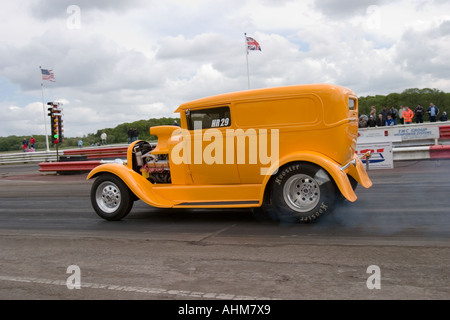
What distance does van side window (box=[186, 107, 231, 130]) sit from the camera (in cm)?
663

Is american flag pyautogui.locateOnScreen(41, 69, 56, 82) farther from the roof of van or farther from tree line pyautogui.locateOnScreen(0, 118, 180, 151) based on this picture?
the roof of van

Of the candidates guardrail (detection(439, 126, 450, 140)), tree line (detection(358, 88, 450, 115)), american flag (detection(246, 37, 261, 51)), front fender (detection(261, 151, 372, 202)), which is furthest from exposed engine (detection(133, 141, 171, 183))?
tree line (detection(358, 88, 450, 115))

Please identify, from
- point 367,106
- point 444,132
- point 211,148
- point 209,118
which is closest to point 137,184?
point 211,148

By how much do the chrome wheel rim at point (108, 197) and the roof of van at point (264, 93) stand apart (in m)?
1.85

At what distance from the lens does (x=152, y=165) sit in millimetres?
7379

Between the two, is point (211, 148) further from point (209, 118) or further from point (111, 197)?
point (111, 197)

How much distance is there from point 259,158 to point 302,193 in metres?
0.80

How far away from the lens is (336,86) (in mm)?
6238

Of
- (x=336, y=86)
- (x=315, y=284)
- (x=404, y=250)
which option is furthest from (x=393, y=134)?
(x=315, y=284)

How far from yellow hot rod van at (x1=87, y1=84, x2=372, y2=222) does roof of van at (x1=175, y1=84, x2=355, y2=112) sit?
14mm

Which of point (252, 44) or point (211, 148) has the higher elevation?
point (252, 44)

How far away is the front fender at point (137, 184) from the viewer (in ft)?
22.6
